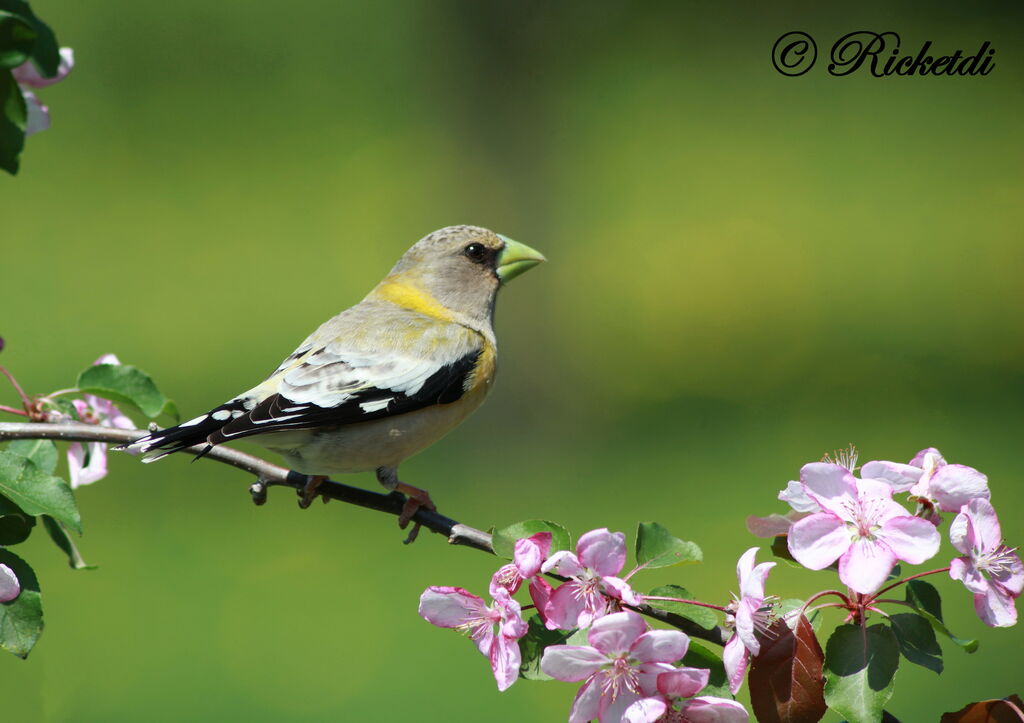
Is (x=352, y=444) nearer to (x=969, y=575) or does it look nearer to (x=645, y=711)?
(x=645, y=711)

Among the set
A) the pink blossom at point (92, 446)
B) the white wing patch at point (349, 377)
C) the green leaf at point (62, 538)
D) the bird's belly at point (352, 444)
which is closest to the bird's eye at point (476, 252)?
the white wing patch at point (349, 377)

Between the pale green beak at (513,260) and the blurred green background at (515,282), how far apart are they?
67.9 inches

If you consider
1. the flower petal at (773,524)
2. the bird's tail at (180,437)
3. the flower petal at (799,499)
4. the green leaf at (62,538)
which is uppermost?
the flower petal at (799,499)

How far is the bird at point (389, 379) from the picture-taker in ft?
6.55

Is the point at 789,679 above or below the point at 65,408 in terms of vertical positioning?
above

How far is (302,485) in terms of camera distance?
2027 millimetres

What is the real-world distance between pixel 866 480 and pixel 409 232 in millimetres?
7296

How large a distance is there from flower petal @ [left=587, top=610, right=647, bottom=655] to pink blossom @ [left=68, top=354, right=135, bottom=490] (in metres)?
1.05

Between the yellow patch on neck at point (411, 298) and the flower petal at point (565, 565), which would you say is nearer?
the flower petal at point (565, 565)

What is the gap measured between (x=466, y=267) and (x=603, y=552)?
1.41 meters

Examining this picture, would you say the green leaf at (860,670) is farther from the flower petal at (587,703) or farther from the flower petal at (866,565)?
the flower petal at (587,703)

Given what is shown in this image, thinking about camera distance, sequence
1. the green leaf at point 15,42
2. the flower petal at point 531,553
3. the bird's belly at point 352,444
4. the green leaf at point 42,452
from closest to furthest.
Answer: the green leaf at point 15,42 < the flower petal at point 531,553 < the green leaf at point 42,452 < the bird's belly at point 352,444

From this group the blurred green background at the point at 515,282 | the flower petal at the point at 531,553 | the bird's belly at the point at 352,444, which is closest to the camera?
the flower petal at the point at 531,553

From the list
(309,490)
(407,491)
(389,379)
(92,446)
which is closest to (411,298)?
(389,379)
